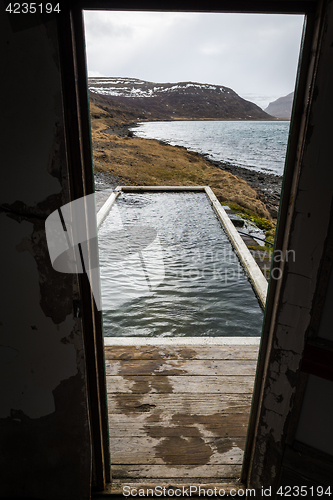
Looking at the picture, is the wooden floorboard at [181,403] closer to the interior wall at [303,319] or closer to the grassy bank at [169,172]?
the interior wall at [303,319]

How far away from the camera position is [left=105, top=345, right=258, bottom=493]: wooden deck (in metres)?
1.92

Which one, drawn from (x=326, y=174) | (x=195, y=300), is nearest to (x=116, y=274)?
(x=195, y=300)

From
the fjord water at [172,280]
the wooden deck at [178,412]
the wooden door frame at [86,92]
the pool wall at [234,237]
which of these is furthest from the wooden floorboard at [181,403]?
the pool wall at [234,237]

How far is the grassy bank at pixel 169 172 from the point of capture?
41.0ft

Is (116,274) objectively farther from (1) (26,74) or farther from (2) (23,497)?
(1) (26,74)

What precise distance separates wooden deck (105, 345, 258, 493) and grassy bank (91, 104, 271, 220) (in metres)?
8.55

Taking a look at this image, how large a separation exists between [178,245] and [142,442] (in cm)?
421

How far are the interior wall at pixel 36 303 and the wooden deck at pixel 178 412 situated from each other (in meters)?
0.49

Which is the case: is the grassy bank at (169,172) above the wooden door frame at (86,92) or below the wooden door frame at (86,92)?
below

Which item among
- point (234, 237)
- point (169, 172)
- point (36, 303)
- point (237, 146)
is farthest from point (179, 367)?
point (237, 146)

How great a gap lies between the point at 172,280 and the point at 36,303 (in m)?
3.54

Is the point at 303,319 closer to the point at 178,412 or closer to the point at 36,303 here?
the point at 36,303

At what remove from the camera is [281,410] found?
1371mm

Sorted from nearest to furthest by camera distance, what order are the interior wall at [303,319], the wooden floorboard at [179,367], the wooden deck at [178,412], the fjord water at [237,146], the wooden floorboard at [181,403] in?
the interior wall at [303,319], the wooden deck at [178,412], the wooden floorboard at [181,403], the wooden floorboard at [179,367], the fjord water at [237,146]
